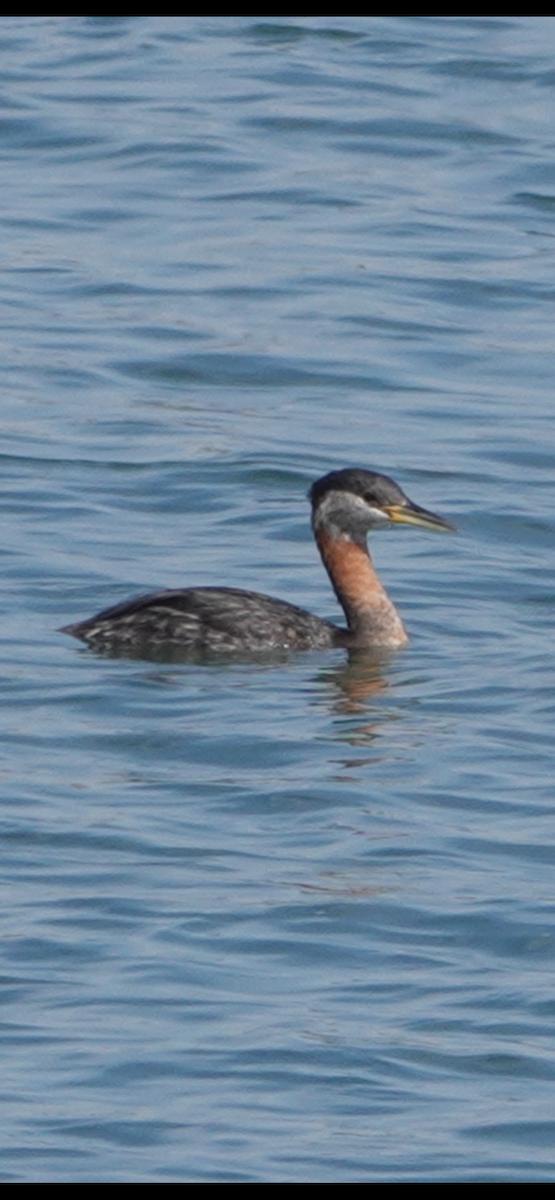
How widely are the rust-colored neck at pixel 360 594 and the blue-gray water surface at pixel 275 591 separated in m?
0.14

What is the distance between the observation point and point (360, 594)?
14.5 meters

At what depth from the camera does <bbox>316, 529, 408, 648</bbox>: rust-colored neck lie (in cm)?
1423

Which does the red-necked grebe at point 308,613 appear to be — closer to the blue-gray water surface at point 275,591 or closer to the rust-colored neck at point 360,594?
the rust-colored neck at point 360,594

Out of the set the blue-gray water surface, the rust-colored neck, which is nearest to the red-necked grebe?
the rust-colored neck

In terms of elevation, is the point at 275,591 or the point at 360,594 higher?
the point at 275,591

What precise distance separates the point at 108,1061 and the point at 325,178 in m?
15.8

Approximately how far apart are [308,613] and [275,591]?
1032 millimetres

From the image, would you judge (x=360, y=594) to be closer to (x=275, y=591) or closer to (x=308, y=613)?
(x=308, y=613)

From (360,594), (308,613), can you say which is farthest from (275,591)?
(308,613)

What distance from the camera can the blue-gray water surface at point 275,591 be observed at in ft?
29.3

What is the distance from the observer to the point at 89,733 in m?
12.5

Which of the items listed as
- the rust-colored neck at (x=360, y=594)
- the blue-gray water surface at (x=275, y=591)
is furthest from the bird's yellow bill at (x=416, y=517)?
the blue-gray water surface at (x=275, y=591)

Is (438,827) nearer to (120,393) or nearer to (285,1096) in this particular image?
(285,1096)
